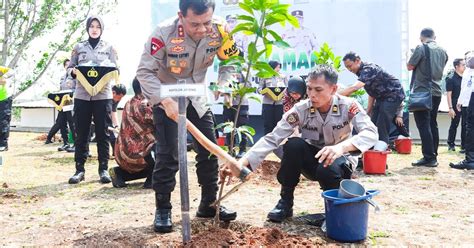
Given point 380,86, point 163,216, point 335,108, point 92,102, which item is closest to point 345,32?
point 380,86

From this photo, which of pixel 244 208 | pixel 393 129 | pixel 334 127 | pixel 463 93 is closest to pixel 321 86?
pixel 334 127

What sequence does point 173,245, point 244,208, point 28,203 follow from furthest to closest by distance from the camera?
1. point 28,203
2. point 244,208
3. point 173,245

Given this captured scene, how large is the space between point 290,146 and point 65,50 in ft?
50.6

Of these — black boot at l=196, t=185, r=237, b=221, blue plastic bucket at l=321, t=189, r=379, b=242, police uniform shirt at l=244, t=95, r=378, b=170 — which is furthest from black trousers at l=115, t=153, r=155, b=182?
blue plastic bucket at l=321, t=189, r=379, b=242

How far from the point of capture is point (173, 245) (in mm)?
2307

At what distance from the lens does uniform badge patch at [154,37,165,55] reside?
99.9 inches

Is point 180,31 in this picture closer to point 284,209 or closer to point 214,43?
point 214,43

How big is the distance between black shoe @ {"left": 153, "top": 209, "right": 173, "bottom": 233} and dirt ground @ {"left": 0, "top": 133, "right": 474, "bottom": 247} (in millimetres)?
56

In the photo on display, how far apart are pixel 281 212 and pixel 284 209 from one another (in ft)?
0.13

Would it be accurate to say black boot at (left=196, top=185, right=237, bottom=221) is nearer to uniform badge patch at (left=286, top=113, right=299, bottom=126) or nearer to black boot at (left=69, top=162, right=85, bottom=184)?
uniform badge patch at (left=286, top=113, right=299, bottom=126)

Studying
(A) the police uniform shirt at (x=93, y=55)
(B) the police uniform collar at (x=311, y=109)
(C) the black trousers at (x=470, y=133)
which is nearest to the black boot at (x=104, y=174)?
(A) the police uniform shirt at (x=93, y=55)

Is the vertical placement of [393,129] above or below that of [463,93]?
below

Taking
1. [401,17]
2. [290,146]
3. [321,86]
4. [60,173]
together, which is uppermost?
[401,17]

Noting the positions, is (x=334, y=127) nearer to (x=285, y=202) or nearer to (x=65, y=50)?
(x=285, y=202)
